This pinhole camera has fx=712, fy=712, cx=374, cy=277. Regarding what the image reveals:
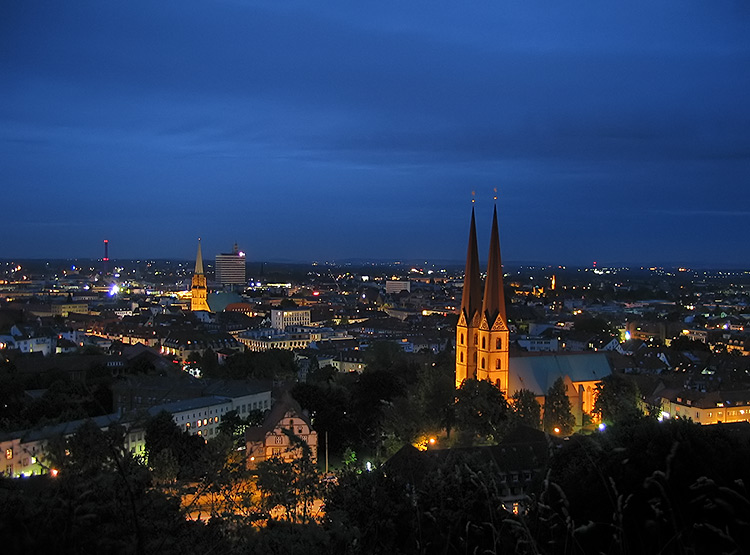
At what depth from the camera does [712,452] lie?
1148 centimetres

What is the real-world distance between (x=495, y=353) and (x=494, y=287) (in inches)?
121

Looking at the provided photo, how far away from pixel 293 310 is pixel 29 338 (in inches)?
1607

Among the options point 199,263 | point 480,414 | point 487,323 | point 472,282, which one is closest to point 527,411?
point 480,414

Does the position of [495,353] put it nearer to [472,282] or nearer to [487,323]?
[487,323]

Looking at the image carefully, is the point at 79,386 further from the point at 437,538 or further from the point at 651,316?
the point at 651,316

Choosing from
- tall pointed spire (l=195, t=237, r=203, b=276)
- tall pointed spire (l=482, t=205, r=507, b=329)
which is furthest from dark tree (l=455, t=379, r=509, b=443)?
tall pointed spire (l=195, t=237, r=203, b=276)

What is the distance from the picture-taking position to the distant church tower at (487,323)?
108ft

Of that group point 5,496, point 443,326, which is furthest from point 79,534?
point 443,326

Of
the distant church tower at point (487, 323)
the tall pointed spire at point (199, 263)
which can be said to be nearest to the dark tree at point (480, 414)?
the distant church tower at point (487, 323)

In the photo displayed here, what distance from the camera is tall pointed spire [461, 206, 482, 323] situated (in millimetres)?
33938

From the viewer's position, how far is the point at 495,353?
33156 mm

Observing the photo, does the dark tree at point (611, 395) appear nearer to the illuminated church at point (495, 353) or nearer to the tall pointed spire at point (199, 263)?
the illuminated church at point (495, 353)

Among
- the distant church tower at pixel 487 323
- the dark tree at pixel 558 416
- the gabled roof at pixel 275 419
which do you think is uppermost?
the distant church tower at pixel 487 323

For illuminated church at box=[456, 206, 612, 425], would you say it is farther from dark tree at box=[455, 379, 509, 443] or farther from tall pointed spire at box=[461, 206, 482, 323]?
dark tree at box=[455, 379, 509, 443]
